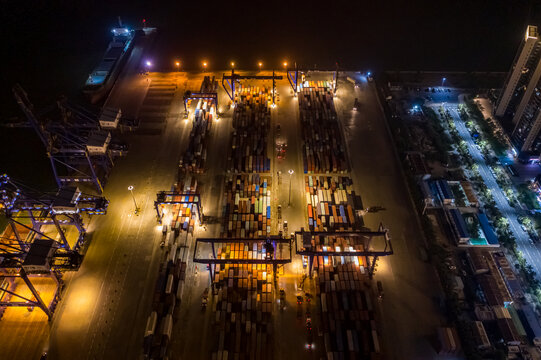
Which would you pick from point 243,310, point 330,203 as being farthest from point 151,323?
point 330,203

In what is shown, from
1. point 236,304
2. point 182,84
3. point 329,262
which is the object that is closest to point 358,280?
point 329,262

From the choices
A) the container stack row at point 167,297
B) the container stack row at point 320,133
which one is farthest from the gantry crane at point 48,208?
the container stack row at point 320,133

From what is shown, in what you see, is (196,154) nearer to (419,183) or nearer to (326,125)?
(326,125)

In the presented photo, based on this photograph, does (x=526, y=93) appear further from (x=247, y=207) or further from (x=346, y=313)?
(x=247, y=207)

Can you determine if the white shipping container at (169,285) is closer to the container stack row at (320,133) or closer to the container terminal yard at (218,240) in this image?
the container terminal yard at (218,240)

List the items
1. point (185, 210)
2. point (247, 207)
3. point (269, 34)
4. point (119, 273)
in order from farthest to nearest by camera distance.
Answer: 1. point (269, 34)
2. point (247, 207)
3. point (185, 210)
4. point (119, 273)

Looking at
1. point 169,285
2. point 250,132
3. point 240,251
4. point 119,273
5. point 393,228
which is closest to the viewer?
point 169,285
